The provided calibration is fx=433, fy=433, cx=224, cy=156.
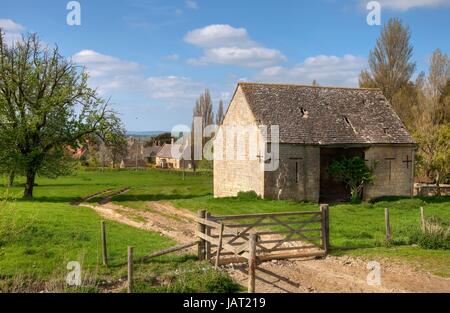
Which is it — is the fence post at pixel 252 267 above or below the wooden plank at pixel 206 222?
below

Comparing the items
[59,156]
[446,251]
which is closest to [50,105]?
[59,156]

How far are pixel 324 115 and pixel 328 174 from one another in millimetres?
4067

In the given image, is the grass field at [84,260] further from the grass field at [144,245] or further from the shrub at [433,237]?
the shrub at [433,237]

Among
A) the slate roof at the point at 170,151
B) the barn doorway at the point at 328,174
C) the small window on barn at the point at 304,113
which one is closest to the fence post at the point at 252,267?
the barn doorway at the point at 328,174

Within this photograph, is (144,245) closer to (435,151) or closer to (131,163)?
(435,151)

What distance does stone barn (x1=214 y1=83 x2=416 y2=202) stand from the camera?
27.2 meters

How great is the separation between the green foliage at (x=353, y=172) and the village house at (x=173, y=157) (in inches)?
2025

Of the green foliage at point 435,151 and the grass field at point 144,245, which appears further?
the green foliage at point 435,151

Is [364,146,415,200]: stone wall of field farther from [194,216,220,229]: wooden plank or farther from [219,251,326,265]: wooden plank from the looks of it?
[194,216,220,229]: wooden plank

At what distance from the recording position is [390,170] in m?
29.4

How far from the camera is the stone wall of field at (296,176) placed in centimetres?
2684

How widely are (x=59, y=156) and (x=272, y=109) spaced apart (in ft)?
55.2

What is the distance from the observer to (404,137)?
2980cm
